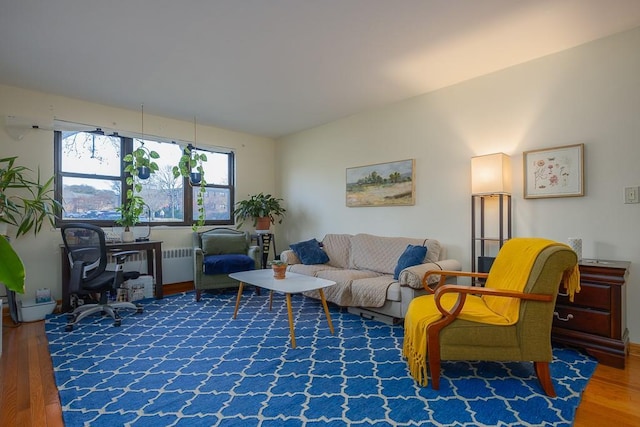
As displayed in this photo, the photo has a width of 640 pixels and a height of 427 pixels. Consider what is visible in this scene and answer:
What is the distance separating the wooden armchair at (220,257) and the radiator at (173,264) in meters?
0.23

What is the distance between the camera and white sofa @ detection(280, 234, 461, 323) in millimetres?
3025

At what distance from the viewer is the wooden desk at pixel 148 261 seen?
3.64 meters

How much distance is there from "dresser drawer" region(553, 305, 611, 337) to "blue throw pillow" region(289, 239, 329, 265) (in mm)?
2478

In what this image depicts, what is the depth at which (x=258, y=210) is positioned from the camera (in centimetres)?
520

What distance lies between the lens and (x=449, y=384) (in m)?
2.07

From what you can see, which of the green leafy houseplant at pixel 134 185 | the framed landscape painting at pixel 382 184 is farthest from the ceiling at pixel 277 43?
the framed landscape painting at pixel 382 184

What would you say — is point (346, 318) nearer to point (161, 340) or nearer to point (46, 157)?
point (161, 340)

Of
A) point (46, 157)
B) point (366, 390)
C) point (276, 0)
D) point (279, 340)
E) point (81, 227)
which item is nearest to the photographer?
point (366, 390)

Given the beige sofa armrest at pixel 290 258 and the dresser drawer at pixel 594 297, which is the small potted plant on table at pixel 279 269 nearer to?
the beige sofa armrest at pixel 290 258

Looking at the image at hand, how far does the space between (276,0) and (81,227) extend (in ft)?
8.86

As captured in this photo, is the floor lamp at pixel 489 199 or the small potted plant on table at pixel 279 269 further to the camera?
the small potted plant on table at pixel 279 269

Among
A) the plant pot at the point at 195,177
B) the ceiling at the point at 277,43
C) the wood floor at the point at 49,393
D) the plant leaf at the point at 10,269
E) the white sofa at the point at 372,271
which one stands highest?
the ceiling at the point at 277,43

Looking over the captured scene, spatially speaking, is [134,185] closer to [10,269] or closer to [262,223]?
[262,223]

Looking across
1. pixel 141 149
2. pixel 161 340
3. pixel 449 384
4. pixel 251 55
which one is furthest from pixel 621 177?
pixel 141 149
